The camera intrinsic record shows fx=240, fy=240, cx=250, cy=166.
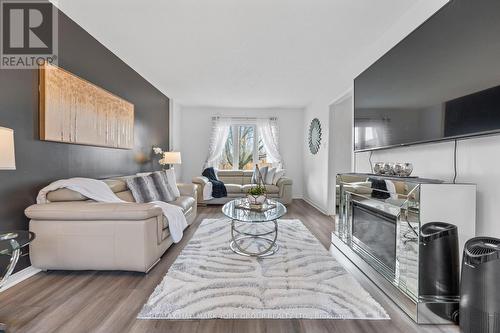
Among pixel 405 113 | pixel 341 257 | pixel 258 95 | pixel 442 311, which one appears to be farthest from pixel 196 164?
pixel 442 311

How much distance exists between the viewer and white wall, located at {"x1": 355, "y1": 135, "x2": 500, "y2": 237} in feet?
5.09

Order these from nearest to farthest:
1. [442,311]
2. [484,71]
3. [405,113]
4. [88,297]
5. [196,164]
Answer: [484,71] → [442,311] → [88,297] → [405,113] → [196,164]

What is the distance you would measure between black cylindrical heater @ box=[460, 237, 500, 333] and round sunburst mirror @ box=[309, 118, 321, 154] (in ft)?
13.6

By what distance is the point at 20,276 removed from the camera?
6.96 ft

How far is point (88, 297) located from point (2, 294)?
688 millimetres

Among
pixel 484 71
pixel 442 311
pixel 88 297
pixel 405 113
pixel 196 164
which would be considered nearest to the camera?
pixel 484 71

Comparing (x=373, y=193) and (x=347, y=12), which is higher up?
(x=347, y=12)

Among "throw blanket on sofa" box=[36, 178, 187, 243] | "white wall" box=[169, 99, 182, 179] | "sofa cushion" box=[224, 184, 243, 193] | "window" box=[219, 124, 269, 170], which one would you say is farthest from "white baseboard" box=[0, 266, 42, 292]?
"window" box=[219, 124, 269, 170]

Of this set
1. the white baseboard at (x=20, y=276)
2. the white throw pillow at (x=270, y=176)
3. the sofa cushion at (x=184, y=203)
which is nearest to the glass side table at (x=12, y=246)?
the white baseboard at (x=20, y=276)

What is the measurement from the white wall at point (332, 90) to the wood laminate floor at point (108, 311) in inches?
96.7

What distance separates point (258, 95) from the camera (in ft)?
18.0

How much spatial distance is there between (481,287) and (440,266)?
1.10 ft

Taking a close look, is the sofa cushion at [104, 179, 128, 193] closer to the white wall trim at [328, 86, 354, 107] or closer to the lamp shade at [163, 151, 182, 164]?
the lamp shade at [163, 151, 182, 164]

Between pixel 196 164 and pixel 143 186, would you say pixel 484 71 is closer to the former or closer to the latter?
pixel 143 186
